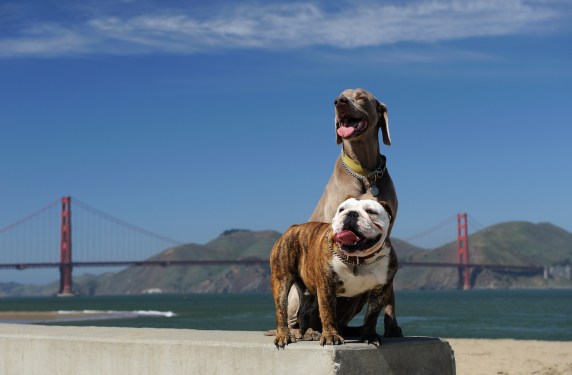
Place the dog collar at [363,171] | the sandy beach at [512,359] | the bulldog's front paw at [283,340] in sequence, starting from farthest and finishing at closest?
the sandy beach at [512,359] → the dog collar at [363,171] → the bulldog's front paw at [283,340]

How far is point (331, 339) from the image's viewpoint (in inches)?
182

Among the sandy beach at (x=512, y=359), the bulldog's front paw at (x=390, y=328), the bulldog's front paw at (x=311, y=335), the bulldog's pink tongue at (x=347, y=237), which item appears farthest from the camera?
the sandy beach at (x=512, y=359)

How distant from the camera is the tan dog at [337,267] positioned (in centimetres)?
429

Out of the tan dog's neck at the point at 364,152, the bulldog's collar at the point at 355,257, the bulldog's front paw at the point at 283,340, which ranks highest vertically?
the tan dog's neck at the point at 364,152

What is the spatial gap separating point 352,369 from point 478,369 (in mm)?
11344

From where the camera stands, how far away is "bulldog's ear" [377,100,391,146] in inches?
205

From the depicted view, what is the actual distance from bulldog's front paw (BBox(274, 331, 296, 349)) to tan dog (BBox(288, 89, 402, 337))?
26 cm

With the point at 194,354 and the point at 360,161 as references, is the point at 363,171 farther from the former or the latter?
the point at 194,354

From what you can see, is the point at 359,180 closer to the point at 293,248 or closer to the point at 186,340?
the point at 293,248

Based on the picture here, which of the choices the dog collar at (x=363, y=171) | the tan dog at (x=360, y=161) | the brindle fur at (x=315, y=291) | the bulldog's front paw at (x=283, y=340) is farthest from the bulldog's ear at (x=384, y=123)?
the bulldog's front paw at (x=283, y=340)

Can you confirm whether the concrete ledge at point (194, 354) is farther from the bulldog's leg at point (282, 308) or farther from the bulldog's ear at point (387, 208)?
the bulldog's ear at point (387, 208)

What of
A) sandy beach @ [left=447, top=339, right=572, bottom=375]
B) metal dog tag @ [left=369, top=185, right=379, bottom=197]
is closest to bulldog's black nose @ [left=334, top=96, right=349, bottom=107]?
metal dog tag @ [left=369, top=185, right=379, bottom=197]

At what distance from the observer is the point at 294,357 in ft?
15.6

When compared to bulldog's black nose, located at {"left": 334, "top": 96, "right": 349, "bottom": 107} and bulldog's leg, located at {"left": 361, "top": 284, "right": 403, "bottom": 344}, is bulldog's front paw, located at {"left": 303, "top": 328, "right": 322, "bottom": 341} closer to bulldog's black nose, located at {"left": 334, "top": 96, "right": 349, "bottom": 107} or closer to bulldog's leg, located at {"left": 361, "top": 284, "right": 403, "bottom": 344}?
bulldog's leg, located at {"left": 361, "top": 284, "right": 403, "bottom": 344}
